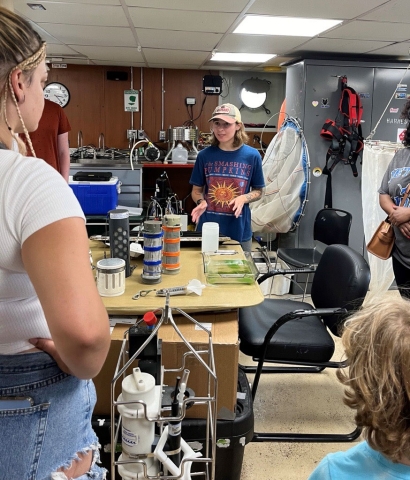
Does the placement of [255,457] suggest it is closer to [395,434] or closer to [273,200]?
[395,434]

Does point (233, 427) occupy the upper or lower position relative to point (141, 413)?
lower

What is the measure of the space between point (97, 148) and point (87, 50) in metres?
1.60

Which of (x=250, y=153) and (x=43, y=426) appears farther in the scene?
(x=250, y=153)

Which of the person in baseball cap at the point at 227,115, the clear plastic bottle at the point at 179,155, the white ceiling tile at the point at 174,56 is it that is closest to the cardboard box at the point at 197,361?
the person in baseball cap at the point at 227,115

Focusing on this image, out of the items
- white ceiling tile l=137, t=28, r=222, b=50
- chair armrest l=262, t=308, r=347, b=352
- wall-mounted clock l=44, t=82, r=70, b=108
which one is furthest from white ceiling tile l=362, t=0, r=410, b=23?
wall-mounted clock l=44, t=82, r=70, b=108

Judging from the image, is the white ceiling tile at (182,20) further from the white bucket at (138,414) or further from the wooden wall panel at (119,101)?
the wooden wall panel at (119,101)

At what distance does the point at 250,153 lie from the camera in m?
2.81

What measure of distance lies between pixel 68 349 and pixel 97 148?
5.58m

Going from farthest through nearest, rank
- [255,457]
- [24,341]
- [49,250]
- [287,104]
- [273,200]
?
[287,104] → [273,200] → [255,457] → [24,341] → [49,250]

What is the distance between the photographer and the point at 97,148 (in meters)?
5.97

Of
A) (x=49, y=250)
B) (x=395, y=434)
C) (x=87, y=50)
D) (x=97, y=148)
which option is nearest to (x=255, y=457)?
(x=395, y=434)

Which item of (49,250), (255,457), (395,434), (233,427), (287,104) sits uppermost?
(287,104)

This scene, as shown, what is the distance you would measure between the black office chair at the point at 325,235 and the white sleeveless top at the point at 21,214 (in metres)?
2.70

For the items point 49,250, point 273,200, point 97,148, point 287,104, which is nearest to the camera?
point 49,250
